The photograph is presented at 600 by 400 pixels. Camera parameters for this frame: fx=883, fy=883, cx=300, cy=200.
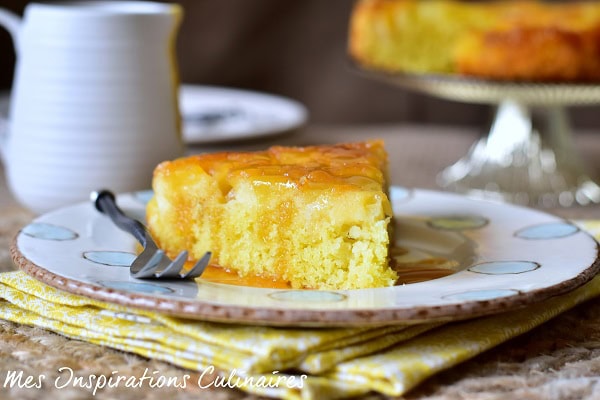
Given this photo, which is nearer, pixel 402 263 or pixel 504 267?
pixel 504 267

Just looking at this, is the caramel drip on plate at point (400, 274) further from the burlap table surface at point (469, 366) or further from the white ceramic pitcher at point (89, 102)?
the white ceramic pitcher at point (89, 102)

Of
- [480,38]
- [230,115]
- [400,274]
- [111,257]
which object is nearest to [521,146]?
[480,38]

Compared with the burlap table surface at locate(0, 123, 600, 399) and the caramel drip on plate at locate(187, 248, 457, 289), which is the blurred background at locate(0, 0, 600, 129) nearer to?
the caramel drip on plate at locate(187, 248, 457, 289)

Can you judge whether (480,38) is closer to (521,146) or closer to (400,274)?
(521,146)

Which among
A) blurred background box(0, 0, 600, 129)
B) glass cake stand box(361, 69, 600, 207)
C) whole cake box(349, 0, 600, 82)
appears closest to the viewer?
glass cake stand box(361, 69, 600, 207)

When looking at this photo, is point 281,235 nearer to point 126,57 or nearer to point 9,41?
point 126,57

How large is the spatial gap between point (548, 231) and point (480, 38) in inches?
38.4

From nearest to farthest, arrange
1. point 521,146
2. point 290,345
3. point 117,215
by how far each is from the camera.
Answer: point 290,345
point 117,215
point 521,146

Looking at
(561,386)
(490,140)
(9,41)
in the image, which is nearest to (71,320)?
(561,386)

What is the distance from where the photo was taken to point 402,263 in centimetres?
121

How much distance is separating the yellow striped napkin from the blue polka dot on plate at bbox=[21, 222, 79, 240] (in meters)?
0.10

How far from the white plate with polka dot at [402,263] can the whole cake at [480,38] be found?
72 cm

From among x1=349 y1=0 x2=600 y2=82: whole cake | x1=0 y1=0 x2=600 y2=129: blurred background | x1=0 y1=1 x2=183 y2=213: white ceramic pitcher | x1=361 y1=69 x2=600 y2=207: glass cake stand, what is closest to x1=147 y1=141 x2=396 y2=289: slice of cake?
x1=0 y1=1 x2=183 y2=213: white ceramic pitcher

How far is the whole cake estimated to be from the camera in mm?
2008
